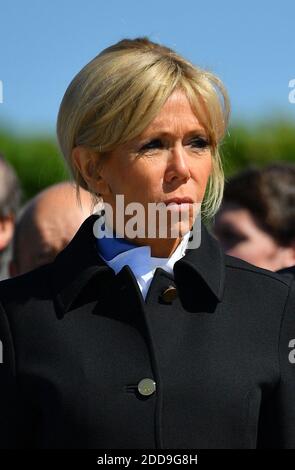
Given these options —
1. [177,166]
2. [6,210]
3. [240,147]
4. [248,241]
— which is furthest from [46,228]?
[240,147]

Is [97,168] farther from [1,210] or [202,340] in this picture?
[1,210]

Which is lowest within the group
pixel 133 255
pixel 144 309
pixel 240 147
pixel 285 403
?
pixel 240 147

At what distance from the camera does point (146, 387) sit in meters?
2.57

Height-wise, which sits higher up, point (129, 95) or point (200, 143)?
point (129, 95)

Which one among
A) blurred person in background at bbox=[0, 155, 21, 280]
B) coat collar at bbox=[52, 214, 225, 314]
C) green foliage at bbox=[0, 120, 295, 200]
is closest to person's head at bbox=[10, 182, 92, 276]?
blurred person in background at bbox=[0, 155, 21, 280]

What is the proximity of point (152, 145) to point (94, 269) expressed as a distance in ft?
1.23

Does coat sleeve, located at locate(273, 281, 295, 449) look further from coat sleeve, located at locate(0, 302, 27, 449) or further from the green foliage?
the green foliage

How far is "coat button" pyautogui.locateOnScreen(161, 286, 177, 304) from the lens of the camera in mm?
2686

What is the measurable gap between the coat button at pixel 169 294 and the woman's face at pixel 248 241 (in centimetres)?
230

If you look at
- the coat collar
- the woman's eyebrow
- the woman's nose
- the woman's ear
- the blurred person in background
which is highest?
the woman's eyebrow

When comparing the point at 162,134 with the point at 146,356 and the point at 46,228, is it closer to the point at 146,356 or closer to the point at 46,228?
the point at 146,356

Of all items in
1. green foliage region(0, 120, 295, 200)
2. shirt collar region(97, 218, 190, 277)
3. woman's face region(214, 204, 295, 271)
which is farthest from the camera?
green foliage region(0, 120, 295, 200)

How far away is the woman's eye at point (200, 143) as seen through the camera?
2607mm

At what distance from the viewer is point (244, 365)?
2.61 m
